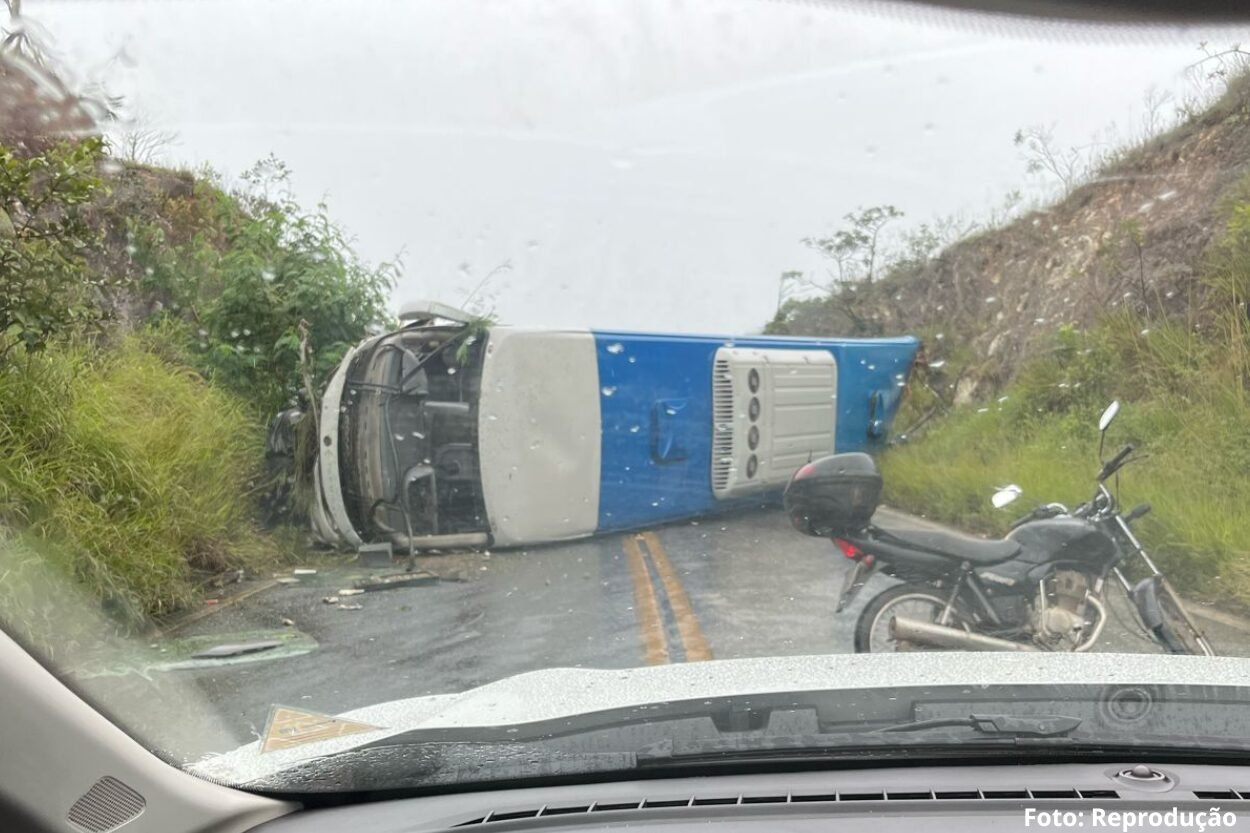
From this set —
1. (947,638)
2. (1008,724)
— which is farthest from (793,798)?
(947,638)

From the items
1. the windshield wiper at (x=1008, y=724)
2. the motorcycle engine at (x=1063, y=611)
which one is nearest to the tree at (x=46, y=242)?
the windshield wiper at (x=1008, y=724)

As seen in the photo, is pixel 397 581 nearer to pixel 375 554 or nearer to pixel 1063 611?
pixel 375 554

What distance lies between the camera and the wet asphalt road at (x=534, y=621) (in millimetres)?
3828

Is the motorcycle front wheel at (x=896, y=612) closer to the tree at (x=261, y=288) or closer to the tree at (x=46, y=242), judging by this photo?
the tree at (x=261, y=288)

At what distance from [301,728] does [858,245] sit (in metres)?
3.45

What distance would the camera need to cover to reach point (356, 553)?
4953 millimetres

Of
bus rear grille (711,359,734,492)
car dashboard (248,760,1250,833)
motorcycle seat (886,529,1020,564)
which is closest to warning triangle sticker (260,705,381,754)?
car dashboard (248,760,1250,833)

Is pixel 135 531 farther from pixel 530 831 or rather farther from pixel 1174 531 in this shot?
pixel 1174 531

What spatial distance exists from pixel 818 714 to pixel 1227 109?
4.29 meters

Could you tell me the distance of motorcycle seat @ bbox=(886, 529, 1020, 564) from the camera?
4.36 meters

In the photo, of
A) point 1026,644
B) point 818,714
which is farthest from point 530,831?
point 1026,644

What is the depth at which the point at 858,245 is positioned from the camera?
5.32 metres

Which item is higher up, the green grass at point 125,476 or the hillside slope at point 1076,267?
the hillside slope at point 1076,267

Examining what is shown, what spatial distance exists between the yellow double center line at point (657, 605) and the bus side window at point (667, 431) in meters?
0.39
